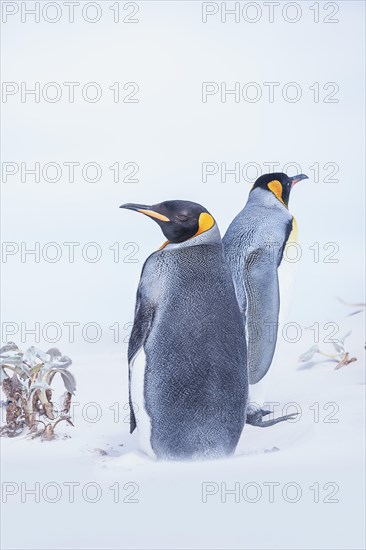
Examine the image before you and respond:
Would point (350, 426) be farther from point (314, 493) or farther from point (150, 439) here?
point (150, 439)

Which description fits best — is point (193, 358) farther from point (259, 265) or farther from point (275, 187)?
point (275, 187)

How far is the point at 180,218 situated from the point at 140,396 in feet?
1.68

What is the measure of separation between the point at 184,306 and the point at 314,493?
2.30 feet

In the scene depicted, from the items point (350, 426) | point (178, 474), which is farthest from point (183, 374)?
point (350, 426)

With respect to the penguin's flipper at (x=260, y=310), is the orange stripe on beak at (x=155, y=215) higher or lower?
higher

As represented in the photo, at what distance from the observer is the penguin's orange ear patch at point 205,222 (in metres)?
2.65

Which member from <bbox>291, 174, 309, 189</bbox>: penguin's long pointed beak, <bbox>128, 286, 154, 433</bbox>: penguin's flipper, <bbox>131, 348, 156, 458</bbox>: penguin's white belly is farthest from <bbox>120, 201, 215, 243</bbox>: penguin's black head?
<bbox>291, 174, 309, 189</bbox>: penguin's long pointed beak

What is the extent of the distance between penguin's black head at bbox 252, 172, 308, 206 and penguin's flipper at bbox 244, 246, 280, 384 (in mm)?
275

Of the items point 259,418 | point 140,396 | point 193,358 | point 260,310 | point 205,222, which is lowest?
point 259,418

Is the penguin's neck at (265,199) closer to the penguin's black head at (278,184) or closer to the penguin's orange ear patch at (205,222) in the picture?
the penguin's black head at (278,184)

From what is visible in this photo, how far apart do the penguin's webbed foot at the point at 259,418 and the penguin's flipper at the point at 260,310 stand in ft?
0.30

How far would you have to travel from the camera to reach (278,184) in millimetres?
3236

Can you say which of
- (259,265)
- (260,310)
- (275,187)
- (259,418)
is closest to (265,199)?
(275,187)

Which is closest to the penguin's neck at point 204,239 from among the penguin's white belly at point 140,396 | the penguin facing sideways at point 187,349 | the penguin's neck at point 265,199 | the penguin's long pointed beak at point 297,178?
A: the penguin facing sideways at point 187,349
